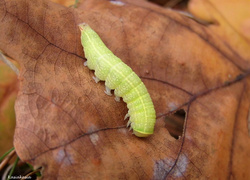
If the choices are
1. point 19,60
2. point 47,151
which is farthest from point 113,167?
point 19,60

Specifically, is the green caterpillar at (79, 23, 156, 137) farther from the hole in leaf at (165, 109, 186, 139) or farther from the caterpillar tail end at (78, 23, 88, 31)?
the hole in leaf at (165, 109, 186, 139)

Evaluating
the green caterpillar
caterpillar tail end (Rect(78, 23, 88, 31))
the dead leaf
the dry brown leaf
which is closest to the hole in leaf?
the dry brown leaf

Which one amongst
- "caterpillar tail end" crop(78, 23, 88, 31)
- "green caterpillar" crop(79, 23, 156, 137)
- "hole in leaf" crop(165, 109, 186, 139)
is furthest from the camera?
"hole in leaf" crop(165, 109, 186, 139)

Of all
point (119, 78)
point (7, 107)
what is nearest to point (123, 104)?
point (119, 78)

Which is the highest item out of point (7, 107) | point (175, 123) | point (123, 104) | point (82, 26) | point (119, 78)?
point (82, 26)

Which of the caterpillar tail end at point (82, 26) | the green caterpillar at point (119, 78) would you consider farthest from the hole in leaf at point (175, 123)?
the caterpillar tail end at point (82, 26)

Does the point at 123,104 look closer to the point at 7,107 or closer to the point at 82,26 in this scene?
the point at 82,26

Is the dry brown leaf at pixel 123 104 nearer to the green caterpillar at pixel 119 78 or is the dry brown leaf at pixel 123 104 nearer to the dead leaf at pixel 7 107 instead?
the green caterpillar at pixel 119 78
